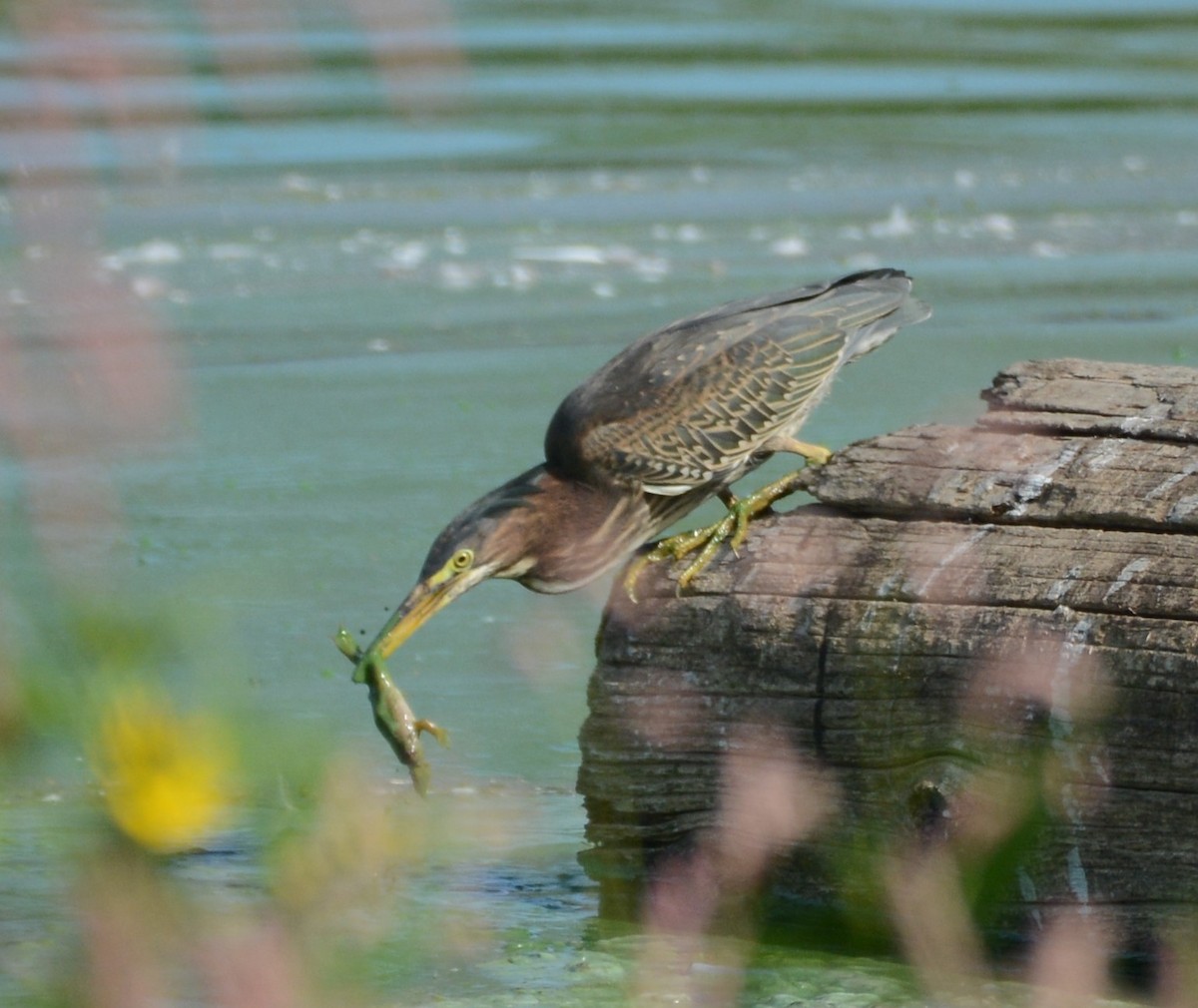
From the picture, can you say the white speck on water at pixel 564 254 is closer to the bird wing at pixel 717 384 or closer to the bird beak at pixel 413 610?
the bird wing at pixel 717 384

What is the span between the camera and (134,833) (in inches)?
36.6

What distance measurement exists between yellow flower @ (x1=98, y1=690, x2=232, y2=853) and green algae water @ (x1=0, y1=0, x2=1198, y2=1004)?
62 mm

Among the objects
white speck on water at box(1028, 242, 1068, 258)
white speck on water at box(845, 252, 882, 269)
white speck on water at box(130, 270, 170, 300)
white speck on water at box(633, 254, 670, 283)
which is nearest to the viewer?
white speck on water at box(130, 270, 170, 300)

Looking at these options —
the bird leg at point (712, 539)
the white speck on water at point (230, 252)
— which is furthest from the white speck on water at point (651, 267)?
the bird leg at point (712, 539)

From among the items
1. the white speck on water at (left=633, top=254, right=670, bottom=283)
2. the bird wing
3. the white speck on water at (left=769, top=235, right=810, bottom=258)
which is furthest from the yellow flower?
the white speck on water at (left=769, top=235, right=810, bottom=258)

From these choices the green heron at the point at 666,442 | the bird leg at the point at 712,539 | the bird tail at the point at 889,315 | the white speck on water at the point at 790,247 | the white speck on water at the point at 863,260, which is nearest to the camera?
the bird leg at the point at 712,539

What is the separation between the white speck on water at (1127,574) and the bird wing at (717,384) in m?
1.20

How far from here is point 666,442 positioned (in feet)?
13.3

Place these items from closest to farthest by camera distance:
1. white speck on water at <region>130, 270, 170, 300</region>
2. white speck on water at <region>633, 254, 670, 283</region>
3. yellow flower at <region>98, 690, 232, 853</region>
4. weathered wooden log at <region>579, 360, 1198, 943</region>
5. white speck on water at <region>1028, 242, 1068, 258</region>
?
yellow flower at <region>98, 690, 232, 853</region>
weathered wooden log at <region>579, 360, 1198, 943</region>
white speck on water at <region>130, 270, 170, 300</region>
white speck on water at <region>633, 254, 670, 283</region>
white speck on water at <region>1028, 242, 1068, 258</region>

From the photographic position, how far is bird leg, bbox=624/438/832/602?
3521mm

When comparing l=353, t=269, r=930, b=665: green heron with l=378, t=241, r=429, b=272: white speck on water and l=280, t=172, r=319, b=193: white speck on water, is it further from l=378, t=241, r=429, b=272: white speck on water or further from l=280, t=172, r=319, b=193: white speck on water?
l=280, t=172, r=319, b=193: white speck on water

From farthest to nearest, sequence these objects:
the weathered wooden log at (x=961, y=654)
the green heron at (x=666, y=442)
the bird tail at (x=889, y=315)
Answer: the bird tail at (x=889, y=315)
the green heron at (x=666, y=442)
the weathered wooden log at (x=961, y=654)

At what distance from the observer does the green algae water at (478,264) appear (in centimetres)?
108

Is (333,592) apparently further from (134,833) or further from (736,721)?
(134,833)
